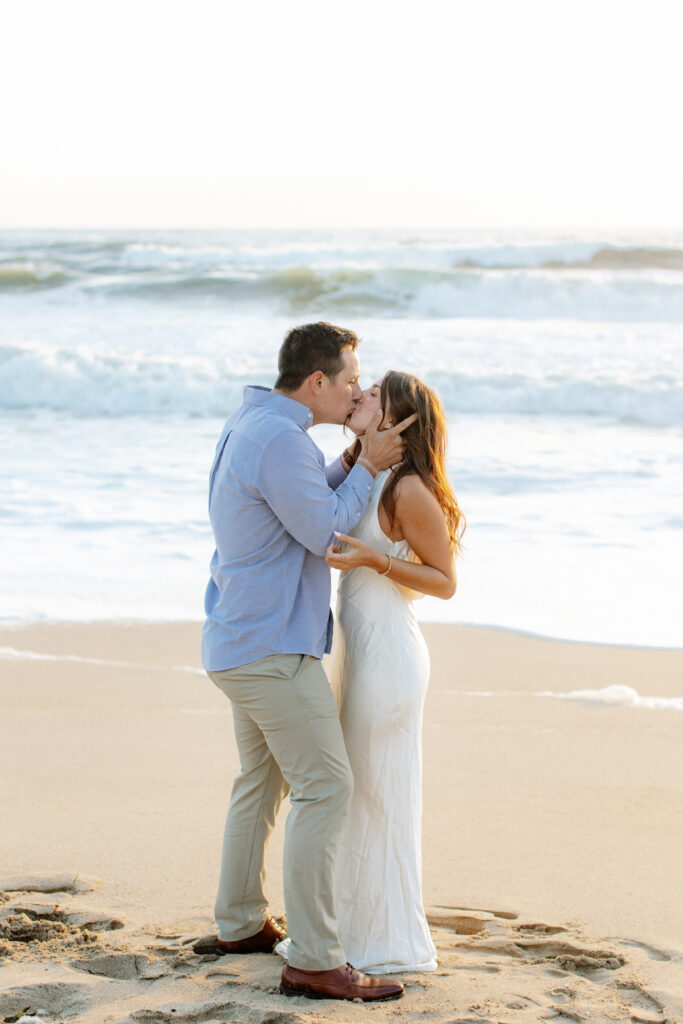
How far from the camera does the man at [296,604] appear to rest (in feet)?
8.93

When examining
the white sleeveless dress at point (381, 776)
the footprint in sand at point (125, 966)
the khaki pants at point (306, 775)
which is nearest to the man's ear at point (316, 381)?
the white sleeveless dress at point (381, 776)

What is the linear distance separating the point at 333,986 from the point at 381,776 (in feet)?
1.73

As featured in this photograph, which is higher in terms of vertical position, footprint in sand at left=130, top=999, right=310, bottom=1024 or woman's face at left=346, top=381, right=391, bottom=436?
woman's face at left=346, top=381, right=391, bottom=436

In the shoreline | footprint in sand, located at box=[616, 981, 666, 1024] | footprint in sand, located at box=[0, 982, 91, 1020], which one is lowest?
footprint in sand, located at box=[0, 982, 91, 1020]

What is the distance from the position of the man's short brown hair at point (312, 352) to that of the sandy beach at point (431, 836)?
155 cm

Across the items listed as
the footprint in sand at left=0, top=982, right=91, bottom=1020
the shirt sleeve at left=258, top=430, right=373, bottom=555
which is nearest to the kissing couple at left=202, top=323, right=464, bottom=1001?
the shirt sleeve at left=258, top=430, right=373, bottom=555

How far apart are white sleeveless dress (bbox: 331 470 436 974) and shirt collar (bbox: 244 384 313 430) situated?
281 millimetres

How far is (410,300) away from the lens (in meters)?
23.0

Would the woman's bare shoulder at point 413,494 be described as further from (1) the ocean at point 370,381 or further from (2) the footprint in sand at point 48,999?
(1) the ocean at point 370,381

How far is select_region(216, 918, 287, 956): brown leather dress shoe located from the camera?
3029mm

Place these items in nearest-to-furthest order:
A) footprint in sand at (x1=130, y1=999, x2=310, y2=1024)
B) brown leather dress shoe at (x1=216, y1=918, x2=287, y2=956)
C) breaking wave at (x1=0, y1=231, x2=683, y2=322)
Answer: footprint in sand at (x1=130, y1=999, x2=310, y2=1024) → brown leather dress shoe at (x1=216, y1=918, x2=287, y2=956) → breaking wave at (x1=0, y1=231, x2=683, y2=322)

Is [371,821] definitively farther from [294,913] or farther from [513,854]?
[513,854]

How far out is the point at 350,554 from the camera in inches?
108

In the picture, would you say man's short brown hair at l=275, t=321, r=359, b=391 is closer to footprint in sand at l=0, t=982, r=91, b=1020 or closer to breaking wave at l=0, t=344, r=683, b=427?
footprint in sand at l=0, t=982, r=91, b=1020
